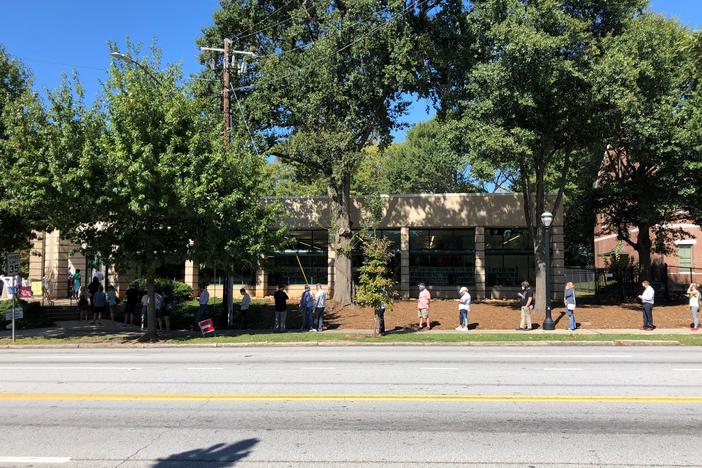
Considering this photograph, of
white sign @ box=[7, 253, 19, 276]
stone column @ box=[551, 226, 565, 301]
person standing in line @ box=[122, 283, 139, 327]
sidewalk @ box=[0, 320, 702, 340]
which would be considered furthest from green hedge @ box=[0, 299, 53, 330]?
stone column @ box=[551, 226, 565, 301]

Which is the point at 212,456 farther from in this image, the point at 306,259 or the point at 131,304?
the point at 306,259

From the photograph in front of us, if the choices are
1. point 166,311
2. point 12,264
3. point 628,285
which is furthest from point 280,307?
point 628,285

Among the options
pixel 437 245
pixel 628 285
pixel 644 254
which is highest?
pixel 437 245

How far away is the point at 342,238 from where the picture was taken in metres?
25.0

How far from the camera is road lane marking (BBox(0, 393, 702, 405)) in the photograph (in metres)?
7.75

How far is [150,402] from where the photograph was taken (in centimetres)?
787

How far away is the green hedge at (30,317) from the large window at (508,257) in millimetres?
20757

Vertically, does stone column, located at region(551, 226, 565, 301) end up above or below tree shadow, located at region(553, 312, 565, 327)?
above

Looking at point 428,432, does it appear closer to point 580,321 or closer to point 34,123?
point 34,123

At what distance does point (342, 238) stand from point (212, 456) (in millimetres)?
19742

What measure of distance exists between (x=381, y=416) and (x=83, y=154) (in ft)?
41.4

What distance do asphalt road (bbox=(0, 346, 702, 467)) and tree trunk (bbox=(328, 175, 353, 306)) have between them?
12732 mm

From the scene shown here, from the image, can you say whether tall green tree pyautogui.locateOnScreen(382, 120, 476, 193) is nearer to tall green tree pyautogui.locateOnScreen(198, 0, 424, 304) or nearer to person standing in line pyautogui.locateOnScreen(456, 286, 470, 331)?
tall green tree pyautogui.locateOnScreen(198, 0, 424, 304)

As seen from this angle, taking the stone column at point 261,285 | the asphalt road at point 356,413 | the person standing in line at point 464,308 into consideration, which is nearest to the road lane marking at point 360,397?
the asphalt road at point 356,413
